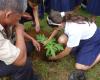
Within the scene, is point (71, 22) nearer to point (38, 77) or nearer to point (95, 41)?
point (95, 41)

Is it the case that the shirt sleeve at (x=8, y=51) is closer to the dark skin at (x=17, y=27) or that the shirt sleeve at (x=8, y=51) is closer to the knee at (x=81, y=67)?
Result: the dark skin at (x=17, y=27)

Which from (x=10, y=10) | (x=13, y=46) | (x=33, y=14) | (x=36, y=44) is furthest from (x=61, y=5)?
(x=10, y=10)

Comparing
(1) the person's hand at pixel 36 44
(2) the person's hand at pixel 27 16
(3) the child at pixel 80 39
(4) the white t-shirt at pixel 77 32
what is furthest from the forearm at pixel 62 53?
(2) the person's hand at pixel 27 16

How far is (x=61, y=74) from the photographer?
3.51 m

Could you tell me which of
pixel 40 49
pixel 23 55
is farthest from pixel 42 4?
pixel 23 55

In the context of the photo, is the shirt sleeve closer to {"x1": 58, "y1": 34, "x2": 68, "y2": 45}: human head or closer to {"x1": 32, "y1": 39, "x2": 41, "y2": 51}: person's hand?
{"x1": 32, "y1": 39, "x2": 41, "y2": 51}: person's hand

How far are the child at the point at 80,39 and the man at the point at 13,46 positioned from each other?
61cm

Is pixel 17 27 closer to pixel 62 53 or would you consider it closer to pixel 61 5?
pixel 62 53

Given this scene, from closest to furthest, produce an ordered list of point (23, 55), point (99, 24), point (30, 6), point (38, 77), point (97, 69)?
point (23, 55)
point (38, 77)
point (97, 69)
point (30, 6)
point (99, 24)

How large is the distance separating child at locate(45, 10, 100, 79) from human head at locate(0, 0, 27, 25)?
3.72 feet

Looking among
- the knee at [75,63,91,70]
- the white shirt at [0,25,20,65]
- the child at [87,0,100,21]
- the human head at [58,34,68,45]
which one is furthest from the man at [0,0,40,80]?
the child at [87,0,100,21]

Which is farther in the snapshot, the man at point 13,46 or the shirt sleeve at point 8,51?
the shirt sleeve at point 8,51

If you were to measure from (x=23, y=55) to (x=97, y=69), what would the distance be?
118 cm

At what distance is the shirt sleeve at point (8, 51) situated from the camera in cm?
260
